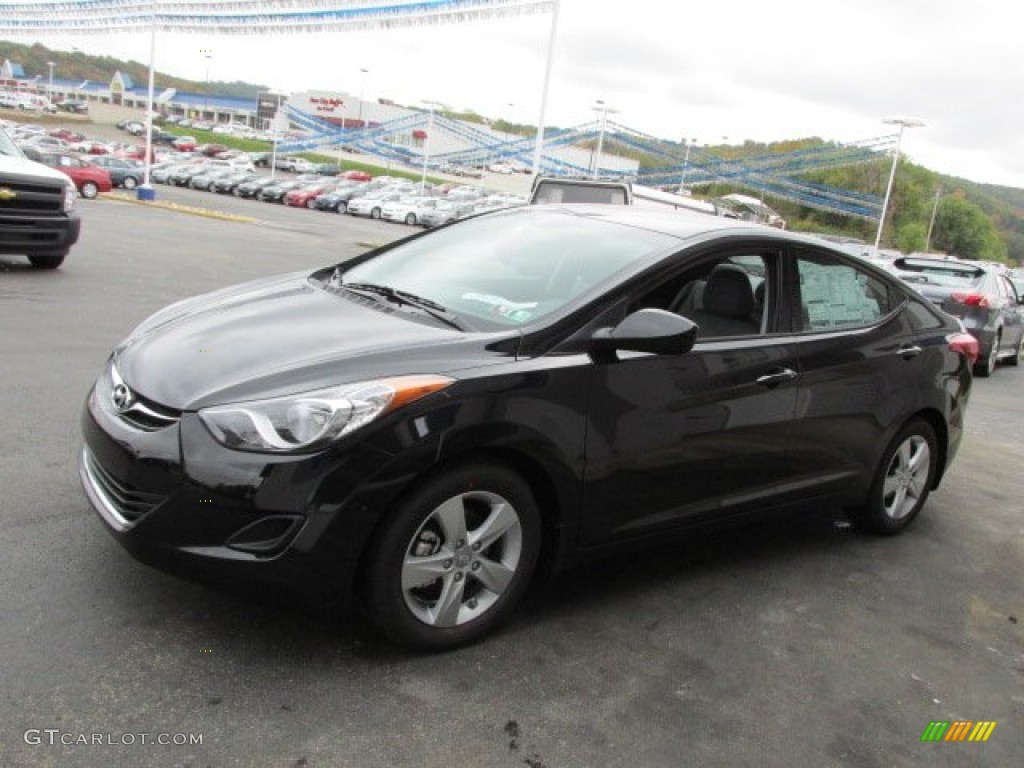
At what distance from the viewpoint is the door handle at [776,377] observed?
4090mm

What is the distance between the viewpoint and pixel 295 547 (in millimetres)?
2916

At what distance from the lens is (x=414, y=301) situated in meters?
3.83

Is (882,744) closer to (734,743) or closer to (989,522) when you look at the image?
(734,743)

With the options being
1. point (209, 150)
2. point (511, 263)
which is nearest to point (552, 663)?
point (511, 263)

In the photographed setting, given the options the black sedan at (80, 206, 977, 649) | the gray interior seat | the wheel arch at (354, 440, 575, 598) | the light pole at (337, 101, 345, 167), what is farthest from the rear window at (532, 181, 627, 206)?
the light pole at (337, 101, 345, 167)

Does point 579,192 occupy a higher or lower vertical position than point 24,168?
higher

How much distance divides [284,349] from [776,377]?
215 centimetres

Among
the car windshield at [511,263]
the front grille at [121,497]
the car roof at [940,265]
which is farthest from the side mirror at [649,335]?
the car roof at [940,265]

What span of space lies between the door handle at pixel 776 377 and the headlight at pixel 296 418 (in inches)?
71.3

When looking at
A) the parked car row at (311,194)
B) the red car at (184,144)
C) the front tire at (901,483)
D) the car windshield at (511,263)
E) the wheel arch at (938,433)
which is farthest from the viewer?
the red car at (184,144)

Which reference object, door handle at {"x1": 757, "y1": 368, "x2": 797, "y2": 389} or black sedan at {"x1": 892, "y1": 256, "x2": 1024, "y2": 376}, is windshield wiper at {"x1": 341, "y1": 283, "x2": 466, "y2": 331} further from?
black sedan at {"x1": 892, "y1": 256, "x2": 1024, "y2": 376}

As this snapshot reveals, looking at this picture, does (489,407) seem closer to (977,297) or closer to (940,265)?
(977,297)

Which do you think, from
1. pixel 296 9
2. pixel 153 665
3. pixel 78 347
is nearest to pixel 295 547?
pixel 153 665

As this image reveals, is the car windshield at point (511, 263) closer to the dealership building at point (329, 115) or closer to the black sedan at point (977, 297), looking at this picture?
the black sedan at point (977, 297)
